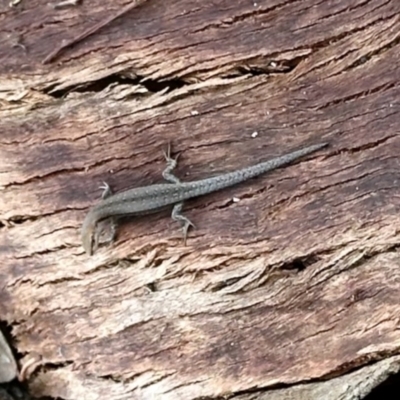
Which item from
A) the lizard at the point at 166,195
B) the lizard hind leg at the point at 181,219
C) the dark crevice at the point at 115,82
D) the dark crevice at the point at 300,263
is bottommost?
the dark crevice at the point at 300,263

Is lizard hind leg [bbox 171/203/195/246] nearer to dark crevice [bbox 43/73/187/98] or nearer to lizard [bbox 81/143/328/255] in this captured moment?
lizard [bbox 81/143/328/255]

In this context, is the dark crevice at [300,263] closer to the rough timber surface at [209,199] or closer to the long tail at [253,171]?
the rough timber surface at [209,199]

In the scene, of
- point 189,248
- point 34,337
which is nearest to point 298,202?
point 189,248

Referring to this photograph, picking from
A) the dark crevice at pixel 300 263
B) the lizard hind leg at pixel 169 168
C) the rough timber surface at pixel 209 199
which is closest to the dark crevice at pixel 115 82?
the rough timber surface at pixel 209 199

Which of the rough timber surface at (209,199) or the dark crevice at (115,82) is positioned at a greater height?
the dark crevice at (115,82)

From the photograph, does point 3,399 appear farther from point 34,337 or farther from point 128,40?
point 128,40

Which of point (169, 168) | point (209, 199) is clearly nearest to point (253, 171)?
point (209, 199)
